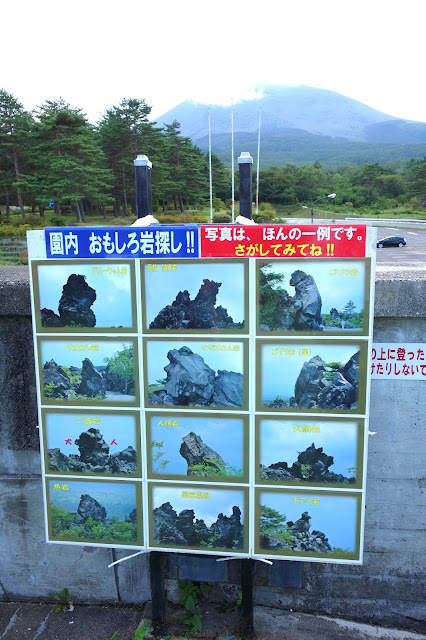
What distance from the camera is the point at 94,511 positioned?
3.25 meters

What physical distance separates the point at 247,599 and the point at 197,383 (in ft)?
5.22

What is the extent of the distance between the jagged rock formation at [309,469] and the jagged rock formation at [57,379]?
1.32 metres

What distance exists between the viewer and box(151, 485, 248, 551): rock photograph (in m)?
3.11

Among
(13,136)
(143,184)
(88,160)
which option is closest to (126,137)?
(88,160)

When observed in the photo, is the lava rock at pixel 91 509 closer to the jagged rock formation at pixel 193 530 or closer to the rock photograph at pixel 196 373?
the jagged rock formation at pixel 193 530

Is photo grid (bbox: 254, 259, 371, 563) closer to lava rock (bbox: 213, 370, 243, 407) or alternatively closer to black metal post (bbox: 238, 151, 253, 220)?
lava rock (bbox: 213, 370, 243, 407)

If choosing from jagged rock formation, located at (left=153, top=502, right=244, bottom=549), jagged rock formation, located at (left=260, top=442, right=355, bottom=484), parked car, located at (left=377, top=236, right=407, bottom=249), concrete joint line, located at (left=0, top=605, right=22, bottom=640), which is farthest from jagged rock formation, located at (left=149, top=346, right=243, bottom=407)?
parked car, located at (left=377, top=236, right=407, bottom=249)

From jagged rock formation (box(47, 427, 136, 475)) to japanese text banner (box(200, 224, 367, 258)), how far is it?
1.37m

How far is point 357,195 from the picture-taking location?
78562 millimetres

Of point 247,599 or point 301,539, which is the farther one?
point 247,599

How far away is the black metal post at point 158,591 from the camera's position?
11.0 ft

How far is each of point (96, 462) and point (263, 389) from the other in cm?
120

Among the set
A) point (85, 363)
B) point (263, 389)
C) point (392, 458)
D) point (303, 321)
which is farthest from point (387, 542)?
point (85, 363)

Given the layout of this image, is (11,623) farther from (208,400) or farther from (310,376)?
(310,376)
